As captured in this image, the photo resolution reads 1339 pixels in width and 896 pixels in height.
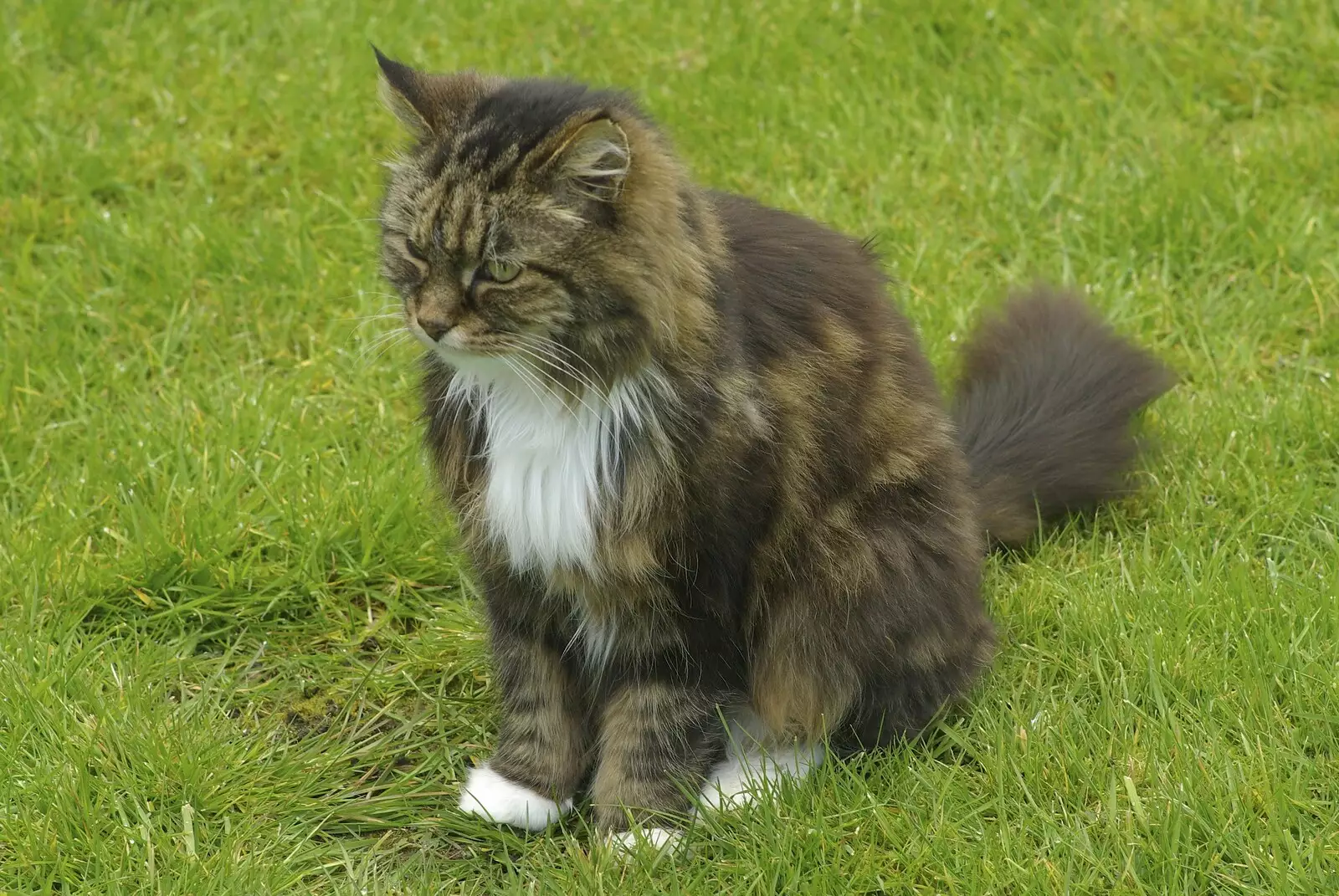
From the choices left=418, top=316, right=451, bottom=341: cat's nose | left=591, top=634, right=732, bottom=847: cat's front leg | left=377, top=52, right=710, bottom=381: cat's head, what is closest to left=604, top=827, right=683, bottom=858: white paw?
left=591, top=634, right=732, bottom=847: cat's front leg

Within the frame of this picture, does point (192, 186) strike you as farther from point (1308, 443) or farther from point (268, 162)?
point (1308, 443)

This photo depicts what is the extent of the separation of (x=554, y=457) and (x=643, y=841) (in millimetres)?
786

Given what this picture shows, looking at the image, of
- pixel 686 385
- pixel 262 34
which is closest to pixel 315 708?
pixel 686 385

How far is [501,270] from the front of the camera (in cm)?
256

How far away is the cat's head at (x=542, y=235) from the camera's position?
2.53m

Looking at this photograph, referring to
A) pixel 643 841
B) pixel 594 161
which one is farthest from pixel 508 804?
pixel 594 161

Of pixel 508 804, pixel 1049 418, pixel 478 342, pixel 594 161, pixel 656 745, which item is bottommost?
pixel 508 804

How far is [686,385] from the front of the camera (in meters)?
2.68

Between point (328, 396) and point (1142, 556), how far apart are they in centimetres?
226

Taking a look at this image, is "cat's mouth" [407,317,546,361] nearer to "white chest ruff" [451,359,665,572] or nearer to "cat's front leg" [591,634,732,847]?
"white chest ruff" [451,359,665,572]

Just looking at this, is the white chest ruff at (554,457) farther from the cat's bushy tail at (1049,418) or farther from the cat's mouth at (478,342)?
the cat's bushy tail at (1049,418)

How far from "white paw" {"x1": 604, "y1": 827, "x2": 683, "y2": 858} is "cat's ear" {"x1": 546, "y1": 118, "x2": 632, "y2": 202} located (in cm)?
125

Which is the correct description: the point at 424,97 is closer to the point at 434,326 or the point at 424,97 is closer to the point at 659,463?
the point at 434,326

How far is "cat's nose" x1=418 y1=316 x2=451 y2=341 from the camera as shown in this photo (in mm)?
2588
